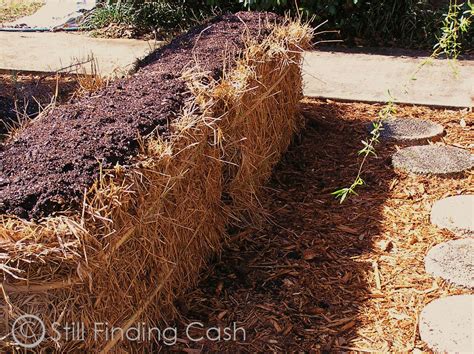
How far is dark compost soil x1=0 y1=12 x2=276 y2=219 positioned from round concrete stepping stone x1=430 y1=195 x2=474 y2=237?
147cm

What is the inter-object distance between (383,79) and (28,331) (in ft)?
15.0

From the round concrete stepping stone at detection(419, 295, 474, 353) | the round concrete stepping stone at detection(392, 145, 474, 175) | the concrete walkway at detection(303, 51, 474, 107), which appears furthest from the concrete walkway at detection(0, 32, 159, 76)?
the round concrete stepping stone at detection(419, 295, 474, 353)

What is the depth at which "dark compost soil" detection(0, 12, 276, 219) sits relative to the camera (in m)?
2.71

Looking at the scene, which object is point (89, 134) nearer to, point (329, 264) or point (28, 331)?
point (28, 331)

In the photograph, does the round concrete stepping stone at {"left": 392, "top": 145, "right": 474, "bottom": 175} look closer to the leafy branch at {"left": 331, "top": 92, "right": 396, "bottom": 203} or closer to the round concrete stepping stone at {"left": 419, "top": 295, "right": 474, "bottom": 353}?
the leafy branch at {"left": 331, "top": 92, "right": 396, "bottom": 203}

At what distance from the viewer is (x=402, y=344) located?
10.8 ft

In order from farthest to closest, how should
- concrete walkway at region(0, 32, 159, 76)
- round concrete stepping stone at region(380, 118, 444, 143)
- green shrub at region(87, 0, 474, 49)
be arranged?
green shrub at region(87, 0, 474, 49) → concrete walkway at region(0, 32, 159, 76) → round concrete stepping stone at region(380, 118, 444, 143)

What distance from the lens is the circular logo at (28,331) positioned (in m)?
2.54

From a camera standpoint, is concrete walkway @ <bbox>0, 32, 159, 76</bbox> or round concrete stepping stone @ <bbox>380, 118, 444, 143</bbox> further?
concrete walkway @ <bbox>0, 32, 159, 76</bbox>

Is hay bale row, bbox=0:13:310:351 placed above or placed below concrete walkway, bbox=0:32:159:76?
above

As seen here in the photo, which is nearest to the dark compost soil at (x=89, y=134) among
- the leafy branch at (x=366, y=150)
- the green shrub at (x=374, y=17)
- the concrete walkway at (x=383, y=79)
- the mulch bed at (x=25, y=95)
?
the mulch bed at (x=25, y=95)

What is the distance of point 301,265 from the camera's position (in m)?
3.93

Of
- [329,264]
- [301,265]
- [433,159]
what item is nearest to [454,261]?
[329,264]

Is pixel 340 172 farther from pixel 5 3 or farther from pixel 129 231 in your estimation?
pixel 5 3
